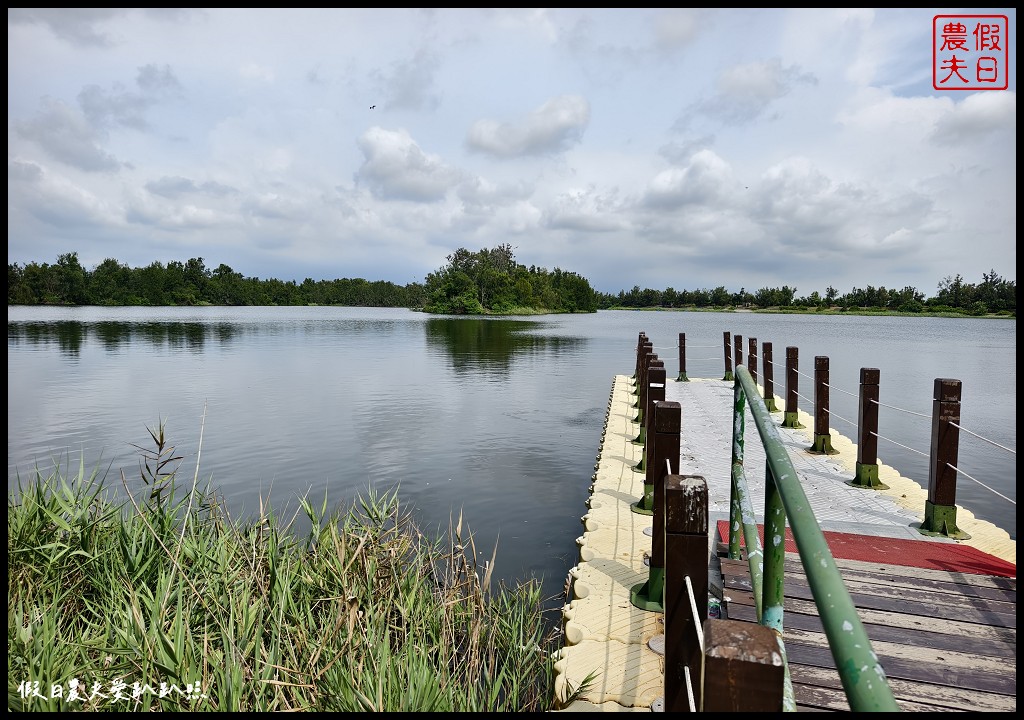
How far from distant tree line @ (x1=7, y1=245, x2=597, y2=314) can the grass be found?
93.9 meters

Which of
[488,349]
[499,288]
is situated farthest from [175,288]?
[488,349]

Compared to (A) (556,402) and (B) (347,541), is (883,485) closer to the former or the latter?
(B) (347,541)

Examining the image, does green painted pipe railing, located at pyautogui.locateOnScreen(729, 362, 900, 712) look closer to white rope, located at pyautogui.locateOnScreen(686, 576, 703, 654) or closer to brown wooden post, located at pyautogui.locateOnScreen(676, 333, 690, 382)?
→ white rope, located at pyautogui.locateOnScreen(686, 576, 703, 654)

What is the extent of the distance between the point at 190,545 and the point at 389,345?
3415 centimetres

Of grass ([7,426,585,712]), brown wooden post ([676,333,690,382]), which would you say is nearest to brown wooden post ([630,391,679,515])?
grass ([7,426,585,712])

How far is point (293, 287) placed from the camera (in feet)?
517

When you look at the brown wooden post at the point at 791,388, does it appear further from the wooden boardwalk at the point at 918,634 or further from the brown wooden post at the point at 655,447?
the wooden boardwalk at the point at 918,634

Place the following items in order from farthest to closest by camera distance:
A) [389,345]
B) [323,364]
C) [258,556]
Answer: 1. [389,345]
2. [323,364]
3. [258,556]

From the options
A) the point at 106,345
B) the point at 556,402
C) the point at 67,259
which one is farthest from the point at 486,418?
the point at 67,259

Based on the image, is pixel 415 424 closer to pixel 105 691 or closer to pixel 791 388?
pixel 791 388

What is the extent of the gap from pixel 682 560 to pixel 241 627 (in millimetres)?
3124

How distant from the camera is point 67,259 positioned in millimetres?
117375

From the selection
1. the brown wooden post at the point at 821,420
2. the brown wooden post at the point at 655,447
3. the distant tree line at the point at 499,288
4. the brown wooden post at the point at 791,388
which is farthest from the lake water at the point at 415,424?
the distant tree line at the point at 499,288

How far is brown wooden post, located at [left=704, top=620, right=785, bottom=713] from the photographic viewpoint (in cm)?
119
